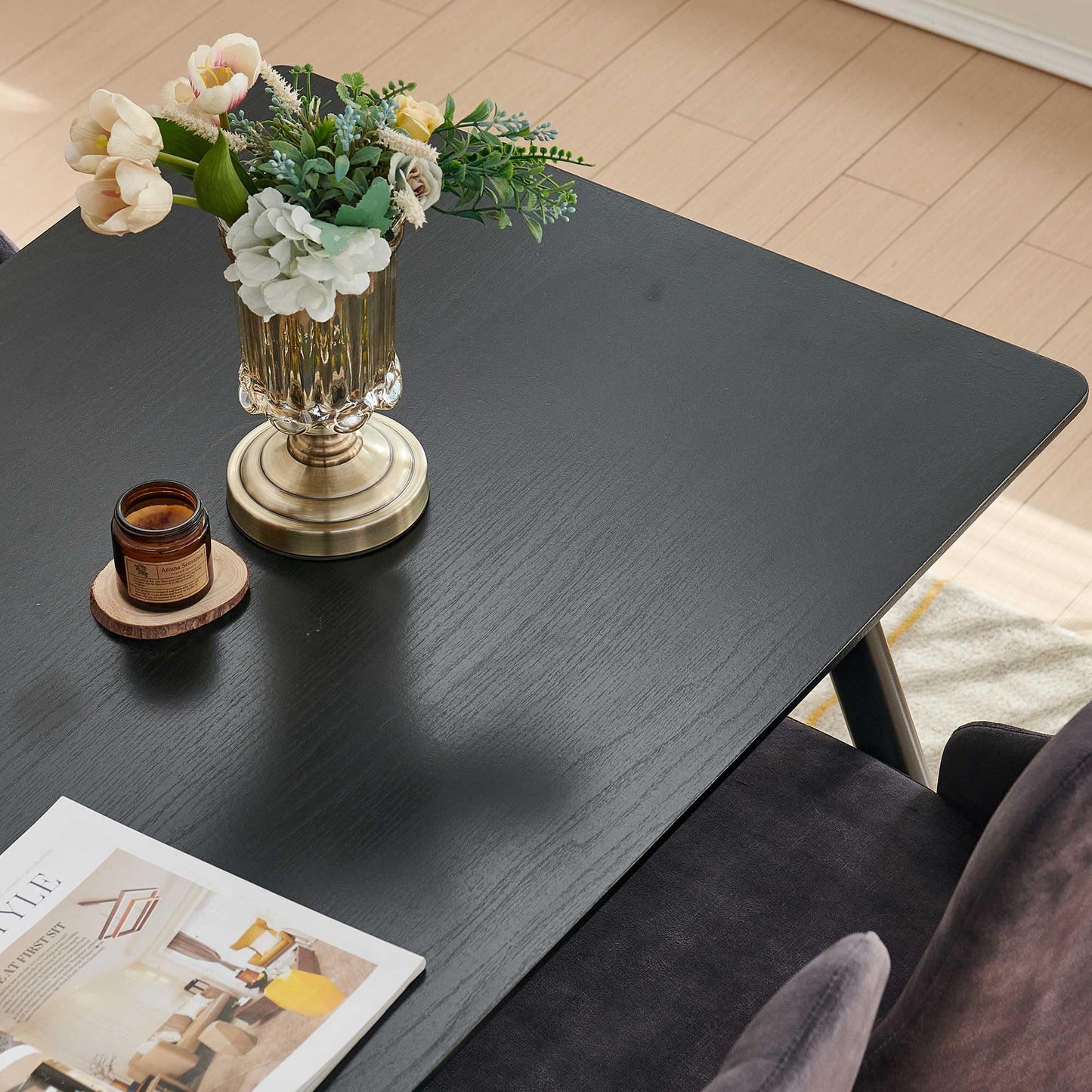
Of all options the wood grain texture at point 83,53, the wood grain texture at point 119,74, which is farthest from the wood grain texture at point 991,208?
the wood grain texture at point 83,53

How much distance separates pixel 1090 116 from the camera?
120 inches

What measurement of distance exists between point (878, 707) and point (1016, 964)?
2.06 feet

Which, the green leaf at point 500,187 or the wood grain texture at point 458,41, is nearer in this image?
the green leaf at point 500,187

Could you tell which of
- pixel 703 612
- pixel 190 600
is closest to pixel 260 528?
pixel 190 600

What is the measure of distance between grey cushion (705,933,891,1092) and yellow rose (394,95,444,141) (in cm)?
60

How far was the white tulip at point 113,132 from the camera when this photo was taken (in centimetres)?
100

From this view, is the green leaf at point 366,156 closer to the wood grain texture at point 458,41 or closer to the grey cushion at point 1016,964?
the grey cushion at point 1016,964

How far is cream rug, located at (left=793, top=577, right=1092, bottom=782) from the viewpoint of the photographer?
2.00 meters

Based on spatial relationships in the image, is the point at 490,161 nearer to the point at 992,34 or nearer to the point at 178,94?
the point at 178,94

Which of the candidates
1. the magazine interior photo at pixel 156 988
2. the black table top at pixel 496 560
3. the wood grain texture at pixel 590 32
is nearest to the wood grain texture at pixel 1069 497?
the black table top at pixel 496 560

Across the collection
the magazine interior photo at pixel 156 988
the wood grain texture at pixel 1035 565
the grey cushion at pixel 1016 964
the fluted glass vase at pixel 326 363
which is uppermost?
the fluted glass vase at pixel 326 363

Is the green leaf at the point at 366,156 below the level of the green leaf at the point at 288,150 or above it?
below

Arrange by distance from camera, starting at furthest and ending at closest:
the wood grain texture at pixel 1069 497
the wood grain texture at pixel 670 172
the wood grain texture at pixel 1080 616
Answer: the wood grain texture at pixel 670 172
the wood grain texture at pixel 1069 497
the wood grain texture at pixel 1080 616

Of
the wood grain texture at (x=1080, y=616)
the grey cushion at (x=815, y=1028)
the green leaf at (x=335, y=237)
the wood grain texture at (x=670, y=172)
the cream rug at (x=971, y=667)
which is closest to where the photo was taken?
the grey cushion at (x=815, y=1028)
